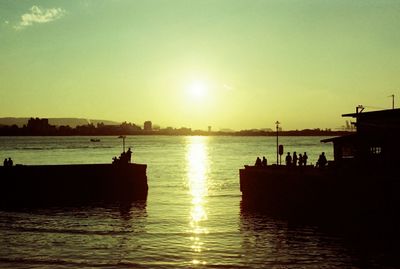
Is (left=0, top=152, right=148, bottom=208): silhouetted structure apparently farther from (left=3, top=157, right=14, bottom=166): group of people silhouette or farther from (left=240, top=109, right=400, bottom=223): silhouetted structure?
(left=240, top=109, right=400, bottom=223): silhouetted structure

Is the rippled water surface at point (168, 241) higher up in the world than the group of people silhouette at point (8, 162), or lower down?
lower down

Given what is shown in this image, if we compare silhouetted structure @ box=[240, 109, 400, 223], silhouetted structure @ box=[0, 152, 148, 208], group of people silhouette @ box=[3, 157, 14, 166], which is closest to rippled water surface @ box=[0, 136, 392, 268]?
silhouetted structure @ box=[240, 109, 400, 223]

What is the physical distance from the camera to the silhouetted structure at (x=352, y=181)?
3406cm

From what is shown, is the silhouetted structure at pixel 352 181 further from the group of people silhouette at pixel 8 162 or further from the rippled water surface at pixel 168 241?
the group of people silhouette at pixel 8 162

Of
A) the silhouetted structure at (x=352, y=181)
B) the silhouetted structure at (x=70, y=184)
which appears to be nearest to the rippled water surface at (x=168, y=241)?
the silhouetted structure at (x=352, y=181)

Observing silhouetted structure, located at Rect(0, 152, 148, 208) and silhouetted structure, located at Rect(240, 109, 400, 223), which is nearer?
silhouetted structure, located at Rect(240, 109, 400, 223)

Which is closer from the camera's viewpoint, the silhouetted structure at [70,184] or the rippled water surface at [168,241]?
the rippled water surface at [168,241]

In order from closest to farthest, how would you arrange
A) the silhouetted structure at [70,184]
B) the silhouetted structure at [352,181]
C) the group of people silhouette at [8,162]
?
the silhouetted structure at [352,181]
the silhouetted structure at [70,184]
the group of people silhouette at [8,162]

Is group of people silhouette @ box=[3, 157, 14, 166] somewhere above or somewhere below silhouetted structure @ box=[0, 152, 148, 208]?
above

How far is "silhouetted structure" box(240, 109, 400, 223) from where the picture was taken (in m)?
34.1

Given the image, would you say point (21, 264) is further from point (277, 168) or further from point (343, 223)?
point (277, 168)

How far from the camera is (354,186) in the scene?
118ft

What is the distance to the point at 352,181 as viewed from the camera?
118ft

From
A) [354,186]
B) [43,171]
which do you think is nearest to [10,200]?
[43,171]
